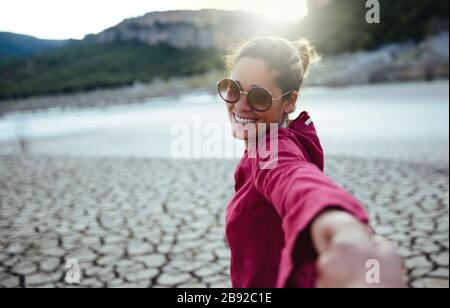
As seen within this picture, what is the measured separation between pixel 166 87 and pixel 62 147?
42.3 m

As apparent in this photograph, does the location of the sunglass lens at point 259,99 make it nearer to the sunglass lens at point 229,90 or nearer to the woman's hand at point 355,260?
the sunglass lens at point 229,90

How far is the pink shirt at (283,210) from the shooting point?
677 mm

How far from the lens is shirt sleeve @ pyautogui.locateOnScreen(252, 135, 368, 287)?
2.16 feet

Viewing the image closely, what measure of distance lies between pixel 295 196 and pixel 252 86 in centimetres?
48

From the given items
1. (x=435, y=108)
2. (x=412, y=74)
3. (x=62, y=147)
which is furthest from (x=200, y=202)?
(x=412, y=74)

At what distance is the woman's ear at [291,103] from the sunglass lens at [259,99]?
0.12 meters

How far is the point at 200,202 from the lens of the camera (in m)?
5.42

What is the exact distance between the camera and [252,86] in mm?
1118

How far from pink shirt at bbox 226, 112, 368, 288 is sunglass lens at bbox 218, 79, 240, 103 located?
20 cm

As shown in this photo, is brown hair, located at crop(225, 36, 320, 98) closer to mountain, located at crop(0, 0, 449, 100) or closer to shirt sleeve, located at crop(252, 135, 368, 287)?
shirt sleeve, located at crop(252, 135, 368, 287)

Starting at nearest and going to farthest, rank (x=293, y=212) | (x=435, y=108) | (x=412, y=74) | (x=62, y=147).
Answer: (x=293, y=212) → (x=62, y=147) → (x=435, y=108) → (x=412, y=74)

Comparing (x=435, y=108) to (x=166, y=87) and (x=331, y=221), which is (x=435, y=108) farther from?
(x=166, y=87)
